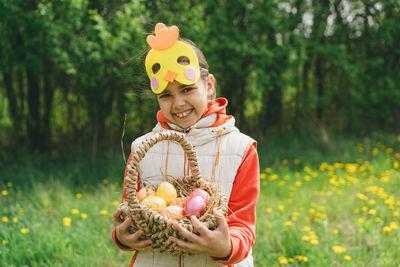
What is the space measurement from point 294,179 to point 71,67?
3.06 meters

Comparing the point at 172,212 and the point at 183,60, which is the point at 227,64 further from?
the point at 172,212

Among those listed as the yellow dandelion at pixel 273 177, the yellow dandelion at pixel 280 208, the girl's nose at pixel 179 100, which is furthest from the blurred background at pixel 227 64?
the girl's nose at pixel 179 100

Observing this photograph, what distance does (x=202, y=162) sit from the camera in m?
1.47

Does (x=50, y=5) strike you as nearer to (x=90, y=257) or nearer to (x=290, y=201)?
(x=90, y=257)

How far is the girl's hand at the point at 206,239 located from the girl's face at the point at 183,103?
1.55 feet

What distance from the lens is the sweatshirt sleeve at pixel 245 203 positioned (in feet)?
4.35

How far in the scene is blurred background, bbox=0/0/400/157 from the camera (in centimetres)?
422

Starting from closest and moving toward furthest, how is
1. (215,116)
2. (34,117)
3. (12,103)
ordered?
(215,116) → (12,103) → (34,117)

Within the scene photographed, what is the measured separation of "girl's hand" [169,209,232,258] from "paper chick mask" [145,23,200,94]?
0.57 m

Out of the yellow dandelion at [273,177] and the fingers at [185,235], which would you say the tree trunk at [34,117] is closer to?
the yellow dandelion at [273,177]

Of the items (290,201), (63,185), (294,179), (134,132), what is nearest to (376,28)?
(294,179)

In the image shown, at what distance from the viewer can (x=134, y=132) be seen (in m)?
6.09

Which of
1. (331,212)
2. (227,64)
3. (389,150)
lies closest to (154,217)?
(331,212)

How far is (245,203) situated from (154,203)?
0.39 m
